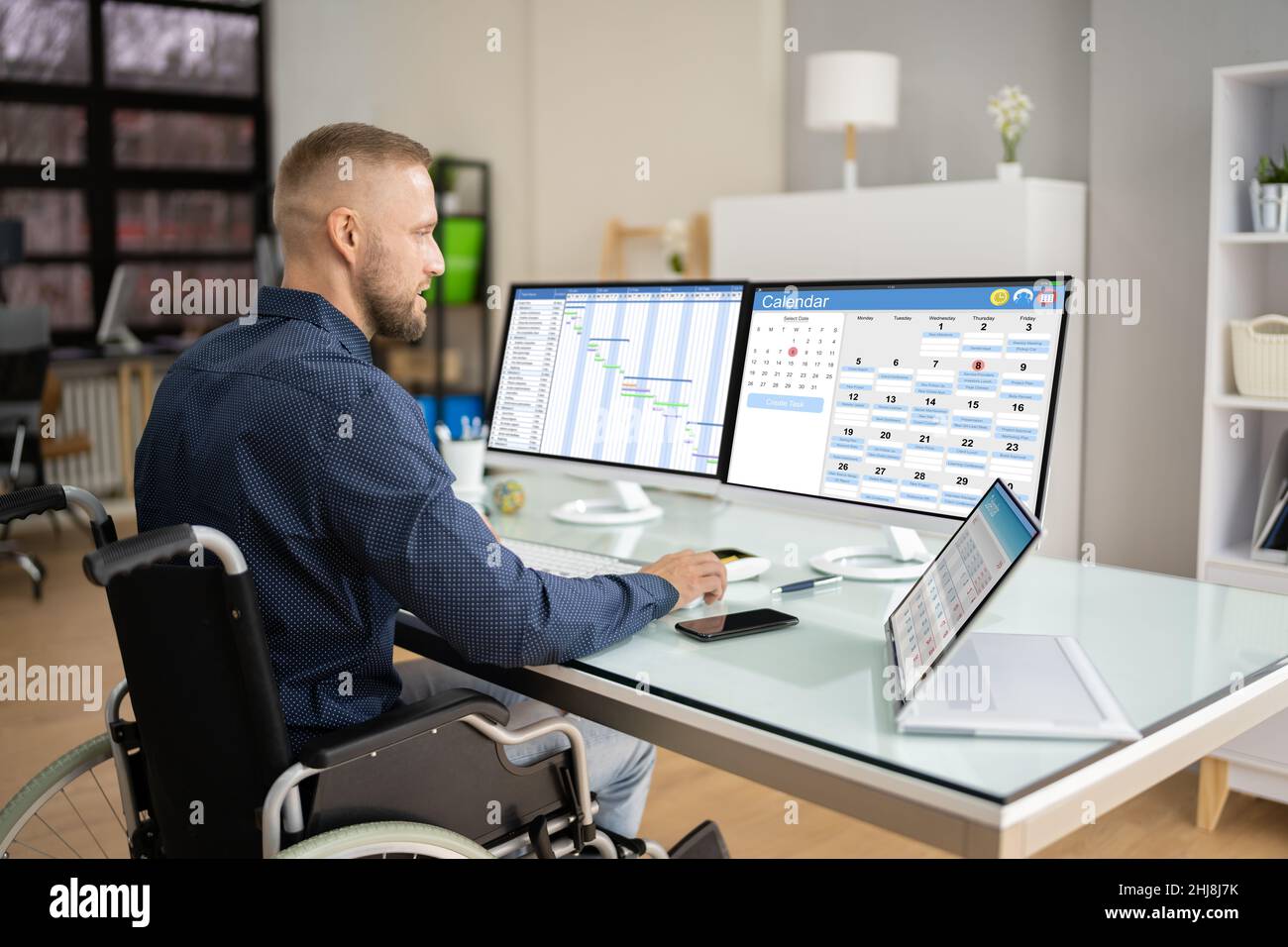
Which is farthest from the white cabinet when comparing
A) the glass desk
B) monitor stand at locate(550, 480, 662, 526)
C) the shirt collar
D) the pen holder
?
the shirt collar

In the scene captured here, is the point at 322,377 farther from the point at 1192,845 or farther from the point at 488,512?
the point at 1192,845

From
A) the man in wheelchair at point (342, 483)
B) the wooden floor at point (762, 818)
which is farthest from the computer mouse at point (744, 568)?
the wooden floor at point (762, 818)

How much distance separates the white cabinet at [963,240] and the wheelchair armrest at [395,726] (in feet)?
7.84

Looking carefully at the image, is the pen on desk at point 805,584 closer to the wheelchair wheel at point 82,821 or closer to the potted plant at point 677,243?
the wheelchair wheel at point 82,821

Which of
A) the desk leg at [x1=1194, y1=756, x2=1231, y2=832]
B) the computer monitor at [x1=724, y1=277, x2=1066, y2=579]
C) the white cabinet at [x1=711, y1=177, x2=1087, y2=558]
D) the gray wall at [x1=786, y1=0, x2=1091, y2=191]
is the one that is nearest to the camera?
the computer monitor at [x1=724, y1=277, x2=1066, y2=579]

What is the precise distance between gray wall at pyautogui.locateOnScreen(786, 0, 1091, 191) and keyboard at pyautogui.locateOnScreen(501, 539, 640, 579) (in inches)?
105

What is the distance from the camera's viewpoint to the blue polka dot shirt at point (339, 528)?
1.47 meters

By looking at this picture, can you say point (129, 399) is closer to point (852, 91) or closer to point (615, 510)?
point (852, 91)

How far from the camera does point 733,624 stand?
1714 millimetres

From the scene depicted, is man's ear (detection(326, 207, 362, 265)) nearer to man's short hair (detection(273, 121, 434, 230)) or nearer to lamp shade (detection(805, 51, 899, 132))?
man's short hair (detection(273, 121, 434, 230))

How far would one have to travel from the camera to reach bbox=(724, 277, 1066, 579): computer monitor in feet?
6.10

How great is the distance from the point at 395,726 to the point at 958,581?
26.8 inches
